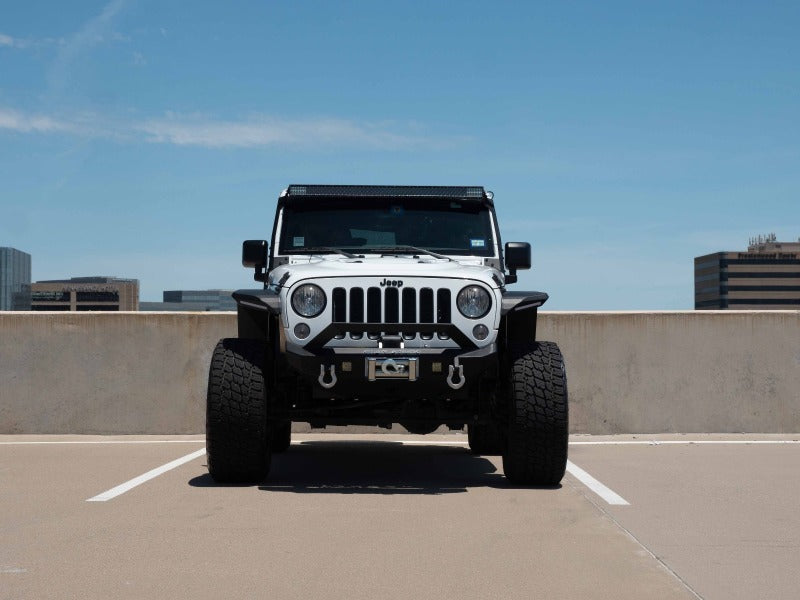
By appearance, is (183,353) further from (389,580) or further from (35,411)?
(389,580)

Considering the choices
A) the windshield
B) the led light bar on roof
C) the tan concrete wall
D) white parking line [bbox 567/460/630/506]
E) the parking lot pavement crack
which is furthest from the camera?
the tan concrete wall

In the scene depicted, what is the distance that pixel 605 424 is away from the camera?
471 inches

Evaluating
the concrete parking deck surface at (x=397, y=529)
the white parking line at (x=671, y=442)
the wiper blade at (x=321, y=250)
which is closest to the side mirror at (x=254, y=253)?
the wiper blade at (x=321, y=250)

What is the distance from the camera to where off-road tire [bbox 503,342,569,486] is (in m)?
7.71

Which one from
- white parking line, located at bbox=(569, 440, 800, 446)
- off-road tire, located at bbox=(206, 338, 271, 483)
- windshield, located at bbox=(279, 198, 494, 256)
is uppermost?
windshield, located at bbox=(279, 198, 494, 256)

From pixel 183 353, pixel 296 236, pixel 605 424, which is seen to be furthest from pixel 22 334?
pixel 605 424

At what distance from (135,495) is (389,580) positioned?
2.97 metres

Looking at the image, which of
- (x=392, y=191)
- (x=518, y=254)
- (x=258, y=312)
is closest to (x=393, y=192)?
(x=392, y=191)

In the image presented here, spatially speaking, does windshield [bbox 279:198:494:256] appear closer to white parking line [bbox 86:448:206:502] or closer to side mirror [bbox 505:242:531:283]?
side mirror [bbox 505:242:531:283]

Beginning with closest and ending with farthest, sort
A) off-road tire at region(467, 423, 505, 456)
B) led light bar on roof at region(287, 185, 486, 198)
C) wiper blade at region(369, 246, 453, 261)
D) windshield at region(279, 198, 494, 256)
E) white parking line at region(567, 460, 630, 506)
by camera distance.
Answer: white parking line at region(567, 460, 630, 506) → wiper blade at region(369, 246, 453, 261) → windshield at region(279, 198, 494, 256) → led light bar on roof at region(287, 185, 486, 198) → off-road tire at region(467, 423, 505, 456)

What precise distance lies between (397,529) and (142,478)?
283cm

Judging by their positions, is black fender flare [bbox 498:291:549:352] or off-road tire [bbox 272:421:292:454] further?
off-road tire [bbox 272:421:292:454]

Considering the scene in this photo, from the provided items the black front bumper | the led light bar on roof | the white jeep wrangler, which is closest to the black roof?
the led light bar on roof

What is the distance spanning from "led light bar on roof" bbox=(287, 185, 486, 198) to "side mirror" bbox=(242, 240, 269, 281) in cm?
47
